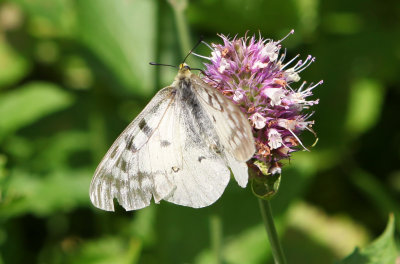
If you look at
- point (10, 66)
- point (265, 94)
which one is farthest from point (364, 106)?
point (10, 66)

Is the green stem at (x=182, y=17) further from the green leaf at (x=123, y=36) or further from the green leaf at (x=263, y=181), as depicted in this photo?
the green leaf at (x=263, y=181)

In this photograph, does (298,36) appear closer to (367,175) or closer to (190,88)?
(367,175)

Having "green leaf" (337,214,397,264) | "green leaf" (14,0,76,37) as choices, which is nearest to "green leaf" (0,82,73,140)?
"green leaf" (14,0,76,37)

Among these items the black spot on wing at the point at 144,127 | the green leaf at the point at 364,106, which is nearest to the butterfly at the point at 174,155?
the black spot on wing at the point at 144,127

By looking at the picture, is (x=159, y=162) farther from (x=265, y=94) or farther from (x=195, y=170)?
(x=265, y=94)

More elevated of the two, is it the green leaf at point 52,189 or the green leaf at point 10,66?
the green leaf at point 10,66

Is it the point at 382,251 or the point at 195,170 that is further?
the point at 382,251

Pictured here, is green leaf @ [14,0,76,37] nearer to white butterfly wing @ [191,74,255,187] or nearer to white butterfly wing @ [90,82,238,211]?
white butterfly wing @ [90,82,238,211]
